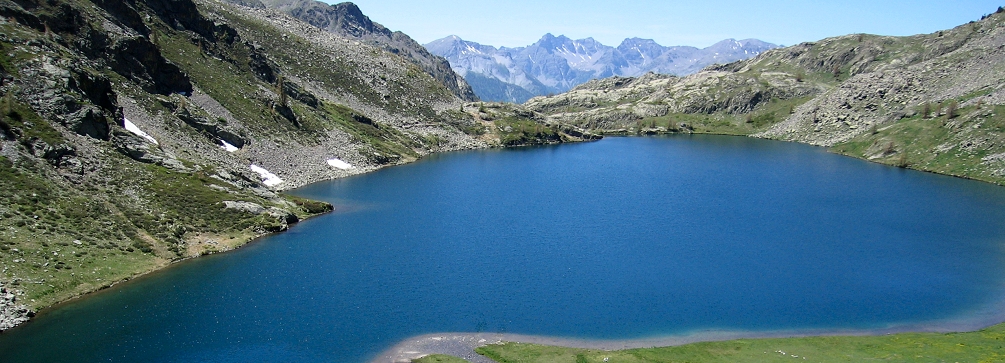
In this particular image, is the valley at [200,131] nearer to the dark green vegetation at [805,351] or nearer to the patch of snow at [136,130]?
the dark green vegetation at [805,351]

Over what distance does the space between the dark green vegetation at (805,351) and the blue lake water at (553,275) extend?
3.99 m

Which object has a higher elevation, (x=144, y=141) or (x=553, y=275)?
(x=144, y=141)

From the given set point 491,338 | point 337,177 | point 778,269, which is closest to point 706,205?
point 778,269

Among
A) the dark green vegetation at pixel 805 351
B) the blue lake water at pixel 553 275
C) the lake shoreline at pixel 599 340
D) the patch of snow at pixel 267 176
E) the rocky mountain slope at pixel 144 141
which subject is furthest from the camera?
the patch of snow at pixel 267 176

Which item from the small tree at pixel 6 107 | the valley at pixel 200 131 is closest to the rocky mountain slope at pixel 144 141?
the small tree at pixel 6 107

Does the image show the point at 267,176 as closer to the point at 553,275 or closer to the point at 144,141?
the point at 144,141

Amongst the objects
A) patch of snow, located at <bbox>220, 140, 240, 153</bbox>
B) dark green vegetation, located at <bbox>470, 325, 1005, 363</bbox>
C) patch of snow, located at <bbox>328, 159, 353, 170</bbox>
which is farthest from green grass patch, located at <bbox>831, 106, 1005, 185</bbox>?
patch of snow, located at <bbox>220, 140, 240, 153</bbox>

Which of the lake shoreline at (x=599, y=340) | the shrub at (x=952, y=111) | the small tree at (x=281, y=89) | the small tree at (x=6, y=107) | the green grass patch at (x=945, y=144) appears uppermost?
the shrub at (x=952, y=111)

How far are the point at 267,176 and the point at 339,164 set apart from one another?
23.9 m

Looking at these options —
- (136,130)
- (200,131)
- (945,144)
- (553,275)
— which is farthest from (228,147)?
(945,144)

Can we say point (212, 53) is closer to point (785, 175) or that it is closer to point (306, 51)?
point (306, 51)

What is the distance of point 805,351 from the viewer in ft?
155

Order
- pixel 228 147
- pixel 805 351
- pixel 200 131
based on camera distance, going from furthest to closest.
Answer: pixel 228 147 → pixel 200 131 → pixel 805 351

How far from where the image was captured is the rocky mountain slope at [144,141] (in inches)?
2347
